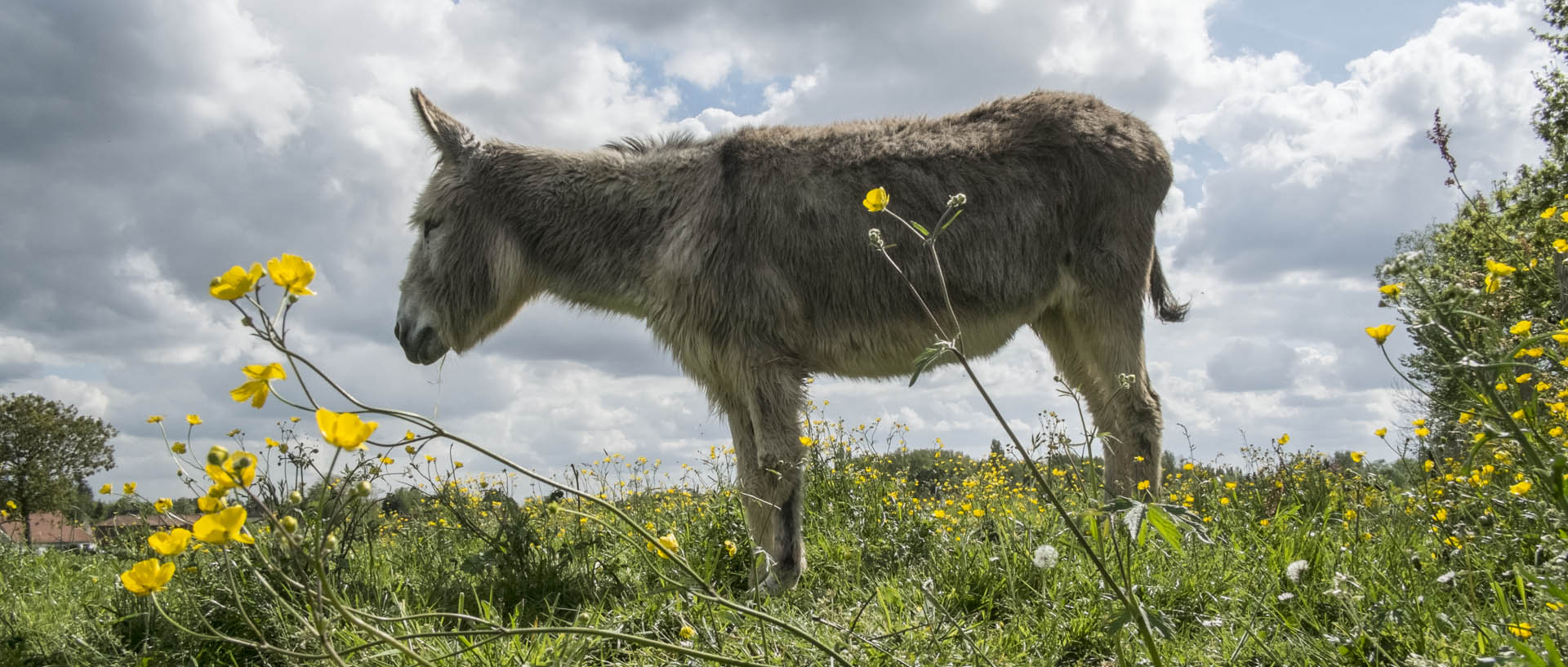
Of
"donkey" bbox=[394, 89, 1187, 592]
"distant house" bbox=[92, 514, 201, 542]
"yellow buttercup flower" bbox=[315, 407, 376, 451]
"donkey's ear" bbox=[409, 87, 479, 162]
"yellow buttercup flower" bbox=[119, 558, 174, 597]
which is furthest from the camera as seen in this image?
"donkey's ear" bbox=[409, 87, 479, 162]

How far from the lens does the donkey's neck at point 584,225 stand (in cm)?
498

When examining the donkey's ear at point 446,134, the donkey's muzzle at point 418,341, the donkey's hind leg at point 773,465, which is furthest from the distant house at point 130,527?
the donkey's hind leg at point 773,465

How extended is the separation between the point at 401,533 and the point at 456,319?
4.25ft

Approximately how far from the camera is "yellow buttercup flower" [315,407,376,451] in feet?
4.15

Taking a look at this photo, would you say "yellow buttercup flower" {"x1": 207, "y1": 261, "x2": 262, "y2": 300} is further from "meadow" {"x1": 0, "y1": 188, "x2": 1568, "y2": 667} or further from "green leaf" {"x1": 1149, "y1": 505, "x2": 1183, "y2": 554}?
"green leaf" {"x1": 1149, "y1": 505, "x2": 1183, "y2": 554}

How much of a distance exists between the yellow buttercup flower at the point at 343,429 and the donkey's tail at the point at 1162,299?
5.94 metres

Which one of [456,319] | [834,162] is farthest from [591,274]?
[834,162]

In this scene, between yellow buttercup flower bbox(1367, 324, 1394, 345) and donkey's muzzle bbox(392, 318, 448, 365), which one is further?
donkey's muzzle bbox(392, 318, 448, 365)

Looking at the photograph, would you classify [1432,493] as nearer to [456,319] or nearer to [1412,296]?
[1412,296]

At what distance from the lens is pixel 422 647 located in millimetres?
2504

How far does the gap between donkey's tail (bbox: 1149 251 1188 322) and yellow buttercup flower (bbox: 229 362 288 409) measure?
19.3 feet

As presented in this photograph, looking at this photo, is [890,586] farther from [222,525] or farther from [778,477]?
[222,525]

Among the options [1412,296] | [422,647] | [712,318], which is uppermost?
[712,318]

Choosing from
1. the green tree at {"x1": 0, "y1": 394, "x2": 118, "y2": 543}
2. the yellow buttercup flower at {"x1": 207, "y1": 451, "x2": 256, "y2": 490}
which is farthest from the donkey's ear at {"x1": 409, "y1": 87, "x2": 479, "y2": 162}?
the green tree at {"x1": 0, "y1": 394, "x2": 118, "y2": 543}
